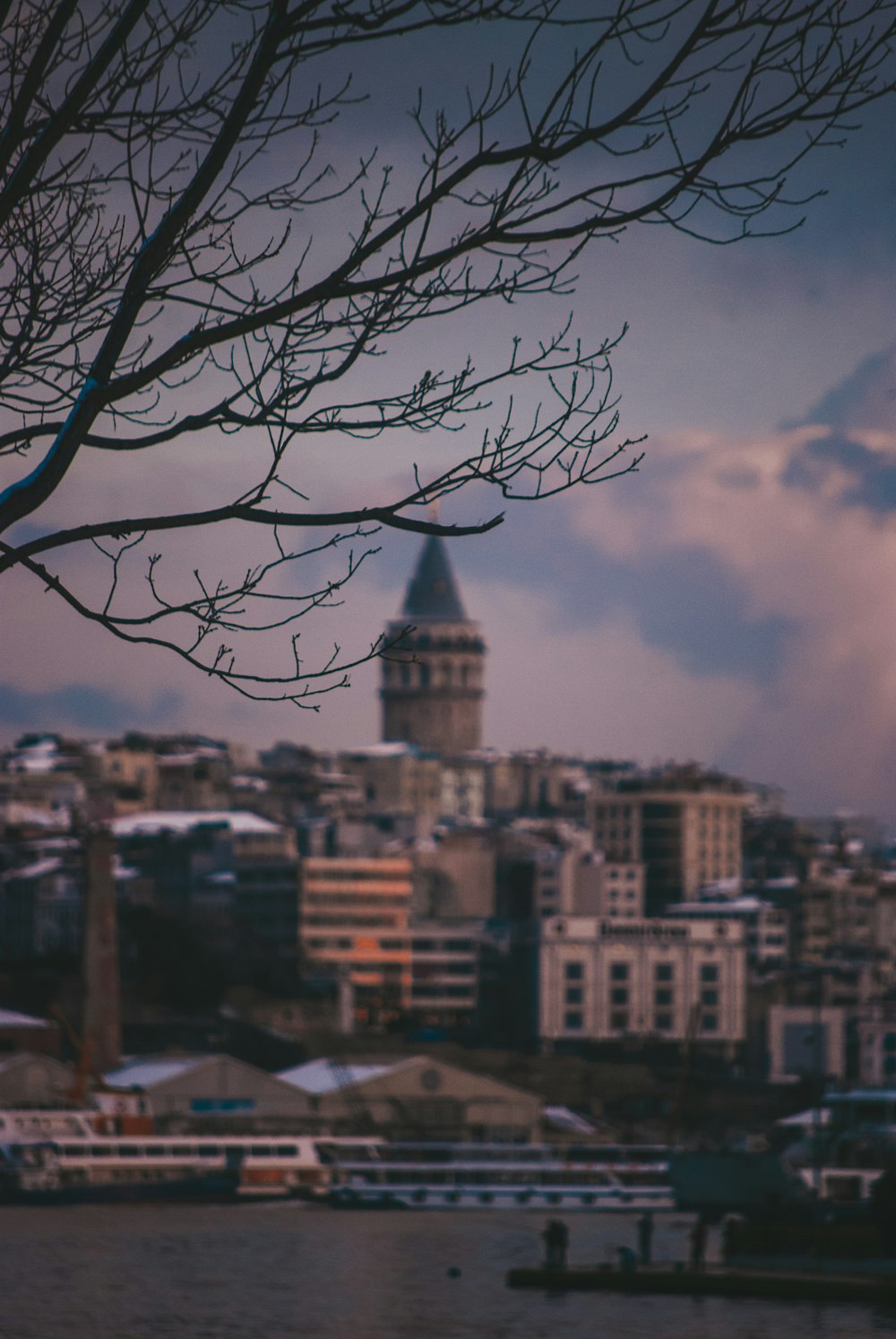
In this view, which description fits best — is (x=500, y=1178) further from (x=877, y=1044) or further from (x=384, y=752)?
(x=384, y=752)

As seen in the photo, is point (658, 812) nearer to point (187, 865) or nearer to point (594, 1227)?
point (187, 865)

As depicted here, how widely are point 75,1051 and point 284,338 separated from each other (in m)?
65.9

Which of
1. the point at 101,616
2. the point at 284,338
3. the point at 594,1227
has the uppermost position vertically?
the point at 284,338

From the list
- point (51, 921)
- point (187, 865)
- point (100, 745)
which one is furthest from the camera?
point (100, 745)

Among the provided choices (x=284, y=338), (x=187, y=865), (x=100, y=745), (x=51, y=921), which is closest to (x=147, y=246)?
(x=284, y=338)

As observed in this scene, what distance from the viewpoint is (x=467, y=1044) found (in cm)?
8631

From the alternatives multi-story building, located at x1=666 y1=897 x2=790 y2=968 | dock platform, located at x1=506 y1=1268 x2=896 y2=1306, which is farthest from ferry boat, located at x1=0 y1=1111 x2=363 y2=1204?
multi-story building, located at x1=666 y1=897 x2=790 y2=968

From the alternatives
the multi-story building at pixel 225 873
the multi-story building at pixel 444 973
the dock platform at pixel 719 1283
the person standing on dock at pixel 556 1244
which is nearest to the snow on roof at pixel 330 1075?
the multi-story building at pixel 225 873

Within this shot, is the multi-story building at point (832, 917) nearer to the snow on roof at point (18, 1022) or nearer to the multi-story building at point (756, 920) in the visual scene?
the multi-story building at point (756, 920)

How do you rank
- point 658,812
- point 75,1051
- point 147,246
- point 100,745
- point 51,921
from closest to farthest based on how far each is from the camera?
point 147,246 < point 75,1051 < point 51,921 < point 658,812 < point 100,745

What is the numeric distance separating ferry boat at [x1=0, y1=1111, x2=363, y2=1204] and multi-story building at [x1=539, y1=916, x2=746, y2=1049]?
27.2m

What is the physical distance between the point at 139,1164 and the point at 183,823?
195ft

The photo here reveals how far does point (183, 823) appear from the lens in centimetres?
11719

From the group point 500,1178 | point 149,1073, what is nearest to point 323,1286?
point 500,1178
